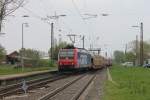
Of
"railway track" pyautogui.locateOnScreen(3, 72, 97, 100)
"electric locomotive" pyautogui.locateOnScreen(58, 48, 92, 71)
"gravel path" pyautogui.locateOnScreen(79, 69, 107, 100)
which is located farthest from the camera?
"electric locomotive" pyautogui.locateOnScreen(58, 48, 92, 71)

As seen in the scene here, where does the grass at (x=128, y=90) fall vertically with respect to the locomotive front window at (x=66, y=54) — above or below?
below

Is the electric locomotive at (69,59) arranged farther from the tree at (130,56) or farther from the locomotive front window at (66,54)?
the tree at (130,56)

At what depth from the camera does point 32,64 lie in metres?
Result: 90.8

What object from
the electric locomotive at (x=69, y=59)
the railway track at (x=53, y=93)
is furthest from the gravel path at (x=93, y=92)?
the electric locomotive at (x=69, y=59)

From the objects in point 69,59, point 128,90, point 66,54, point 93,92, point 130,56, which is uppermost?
point 66,54

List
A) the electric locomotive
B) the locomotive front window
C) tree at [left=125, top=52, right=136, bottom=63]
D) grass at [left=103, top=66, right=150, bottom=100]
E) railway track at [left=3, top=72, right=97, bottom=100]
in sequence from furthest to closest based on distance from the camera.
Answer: tree at [left=125, top=52, right=136, bottom=63], the locomotive front window, the electric locomotive, railway track at [left=3, top=72, right=97, bottom=100], grass at [left=103, top=66, right=150, bottom=100]

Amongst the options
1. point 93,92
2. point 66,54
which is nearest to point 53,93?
point 93,92

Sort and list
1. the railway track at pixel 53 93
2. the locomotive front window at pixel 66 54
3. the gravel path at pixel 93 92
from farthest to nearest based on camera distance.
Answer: the locomotive front window at pixel 66 54
the gravel path at pixel 93 92
the railway track at pixel 53 93

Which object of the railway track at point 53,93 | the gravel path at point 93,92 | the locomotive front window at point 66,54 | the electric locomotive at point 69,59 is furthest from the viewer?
the locomotive front window at point 66,54

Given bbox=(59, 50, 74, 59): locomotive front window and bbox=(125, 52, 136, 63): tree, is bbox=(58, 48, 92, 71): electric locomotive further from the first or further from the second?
bbox=(125, 52, 136, 63): tree

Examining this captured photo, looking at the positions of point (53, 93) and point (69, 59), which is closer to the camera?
point (53, 93)

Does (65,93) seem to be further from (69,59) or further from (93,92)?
(69,59)

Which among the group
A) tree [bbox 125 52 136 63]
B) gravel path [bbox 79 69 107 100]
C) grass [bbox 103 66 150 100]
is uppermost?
tree [bbox 125 52 136 63]

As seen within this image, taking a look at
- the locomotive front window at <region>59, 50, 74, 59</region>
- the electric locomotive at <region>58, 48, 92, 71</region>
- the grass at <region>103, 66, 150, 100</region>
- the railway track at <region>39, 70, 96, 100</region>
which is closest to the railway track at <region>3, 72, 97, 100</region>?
the railway track at <region>39, 70, 96, 100</region>
